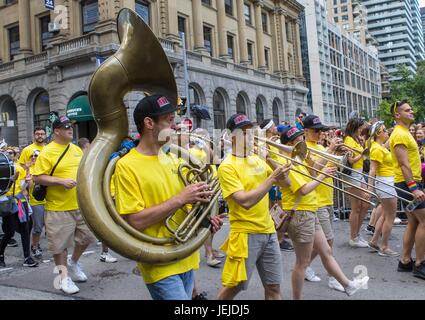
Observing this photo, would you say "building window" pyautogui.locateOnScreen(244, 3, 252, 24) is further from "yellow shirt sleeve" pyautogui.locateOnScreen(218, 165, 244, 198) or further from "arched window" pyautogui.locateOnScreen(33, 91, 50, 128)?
"yellow shirt sleeve" pyautogui.locateOnScreen(218, 165, 244, 198)

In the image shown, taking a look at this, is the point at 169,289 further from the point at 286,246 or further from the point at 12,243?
the point at 12,243

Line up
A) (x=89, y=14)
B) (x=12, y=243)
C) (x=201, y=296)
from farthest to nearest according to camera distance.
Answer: (x=89, y=14) < (x=12, y=243) < (x=201, y=296)

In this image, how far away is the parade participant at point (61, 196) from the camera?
4945mm

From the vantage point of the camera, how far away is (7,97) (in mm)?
26266

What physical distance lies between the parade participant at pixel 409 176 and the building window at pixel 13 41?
2607cm

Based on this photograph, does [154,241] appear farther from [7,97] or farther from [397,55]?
[397,55]

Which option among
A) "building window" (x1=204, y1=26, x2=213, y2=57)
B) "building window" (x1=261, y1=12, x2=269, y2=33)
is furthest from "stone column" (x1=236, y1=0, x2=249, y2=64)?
"building window" (x1=261, y1=12, x2=269, y2=33)

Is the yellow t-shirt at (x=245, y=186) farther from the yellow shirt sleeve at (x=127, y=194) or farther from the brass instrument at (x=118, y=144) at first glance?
the yellow shirt sleeve at (x=127, y=194)

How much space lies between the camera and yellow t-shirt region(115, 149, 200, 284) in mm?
2566

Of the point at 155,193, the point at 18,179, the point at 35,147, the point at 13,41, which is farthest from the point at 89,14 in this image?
the point at 155,193

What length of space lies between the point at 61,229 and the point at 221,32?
→ 1006 inches

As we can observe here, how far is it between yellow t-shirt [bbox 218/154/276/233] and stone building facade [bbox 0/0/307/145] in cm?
1392

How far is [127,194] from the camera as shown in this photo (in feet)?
8.41
